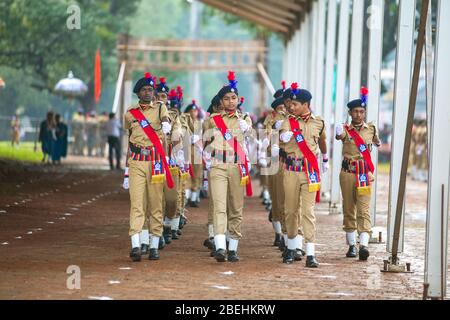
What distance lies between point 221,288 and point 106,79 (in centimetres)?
4954

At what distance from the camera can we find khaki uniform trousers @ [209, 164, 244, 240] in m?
14.6

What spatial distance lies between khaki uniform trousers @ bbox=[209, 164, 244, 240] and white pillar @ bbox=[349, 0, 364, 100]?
7.49 meters

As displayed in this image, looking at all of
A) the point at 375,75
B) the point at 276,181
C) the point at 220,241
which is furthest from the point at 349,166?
the point at 375,75

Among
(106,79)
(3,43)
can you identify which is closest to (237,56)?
(3,43)

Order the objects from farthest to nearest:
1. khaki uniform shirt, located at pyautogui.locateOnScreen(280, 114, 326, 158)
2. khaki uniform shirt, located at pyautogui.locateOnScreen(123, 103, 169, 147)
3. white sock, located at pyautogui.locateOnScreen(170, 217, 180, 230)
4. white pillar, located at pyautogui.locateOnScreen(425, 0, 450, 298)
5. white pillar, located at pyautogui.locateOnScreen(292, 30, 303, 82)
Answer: white pillar, located at pyautogui.locateOnScreen(292, 30, 303, 82) → white sock, located at pyautogui.locateOnScreen(170, 217, 180, 230) → khaki uniform shirt, located at pyautogui.locateOnScreen(280, 114, 326, 158) → khaki uniform shirt, located at pyautogui.locateOnScreen(123, 103, 169, 147) → white pillar, located at pyautogui.locateOnScreen(425, 0, 450, 298)

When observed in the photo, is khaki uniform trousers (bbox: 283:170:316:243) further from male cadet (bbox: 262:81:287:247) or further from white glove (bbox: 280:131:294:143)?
male cadet (bbox: 262:81:287:247)

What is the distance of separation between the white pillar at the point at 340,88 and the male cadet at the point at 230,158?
904 cm

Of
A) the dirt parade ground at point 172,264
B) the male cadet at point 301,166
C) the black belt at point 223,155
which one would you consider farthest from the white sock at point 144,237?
the male cadet at point 301,166

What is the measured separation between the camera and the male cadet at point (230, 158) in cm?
1466

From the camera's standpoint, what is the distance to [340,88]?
81.7ft

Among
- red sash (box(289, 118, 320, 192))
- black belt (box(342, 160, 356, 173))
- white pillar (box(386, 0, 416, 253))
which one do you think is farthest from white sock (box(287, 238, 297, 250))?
white pillar (box(386, 0, 416, 253))

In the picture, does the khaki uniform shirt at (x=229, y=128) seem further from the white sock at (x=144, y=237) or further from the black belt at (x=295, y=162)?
A: the white sock at (x=144, y=237)

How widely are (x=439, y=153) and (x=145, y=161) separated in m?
3.81

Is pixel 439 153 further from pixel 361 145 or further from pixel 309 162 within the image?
pixel 361 145
